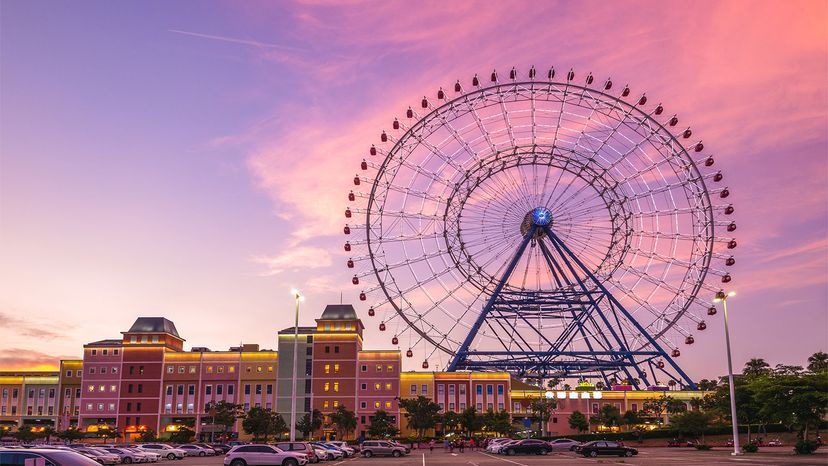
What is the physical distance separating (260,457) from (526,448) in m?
32.6

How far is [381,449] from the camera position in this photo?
6912 cm

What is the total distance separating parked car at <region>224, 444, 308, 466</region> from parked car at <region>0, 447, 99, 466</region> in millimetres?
20626

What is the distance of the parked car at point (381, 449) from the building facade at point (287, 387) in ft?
170

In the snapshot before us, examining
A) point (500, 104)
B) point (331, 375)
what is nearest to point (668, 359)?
point (500, 104)

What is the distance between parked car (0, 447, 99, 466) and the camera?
22.5 meters

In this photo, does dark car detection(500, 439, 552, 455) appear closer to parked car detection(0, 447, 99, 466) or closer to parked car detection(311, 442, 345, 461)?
parked car detection(311, 442, 345, 461)

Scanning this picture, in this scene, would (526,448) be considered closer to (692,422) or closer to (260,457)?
(692,422)

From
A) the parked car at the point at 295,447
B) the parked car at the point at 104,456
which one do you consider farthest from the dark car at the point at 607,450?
the parked car at the point at 104,456

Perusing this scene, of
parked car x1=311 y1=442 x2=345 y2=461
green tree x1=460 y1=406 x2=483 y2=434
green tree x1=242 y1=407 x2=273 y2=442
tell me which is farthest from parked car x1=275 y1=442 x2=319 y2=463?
green tree x1=460 y1=406 x2=483 y2=434

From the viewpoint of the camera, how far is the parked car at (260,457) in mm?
43844

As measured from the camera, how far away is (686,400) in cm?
12619

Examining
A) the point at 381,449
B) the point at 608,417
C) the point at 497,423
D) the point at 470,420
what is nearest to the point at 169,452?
the point at 381,449

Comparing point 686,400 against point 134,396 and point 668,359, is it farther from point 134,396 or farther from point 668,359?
point 134,396

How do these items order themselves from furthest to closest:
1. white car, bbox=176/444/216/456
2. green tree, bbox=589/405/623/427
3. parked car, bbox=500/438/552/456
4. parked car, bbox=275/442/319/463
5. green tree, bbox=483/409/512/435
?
green tree, bbox=589/405/623/427 → green tree, bbox=483/409/512/435 → white car, bbox=176/444/216/456 → parked car, bbox=500/438/552/456 → parked car, bbox=275/442/319/463
